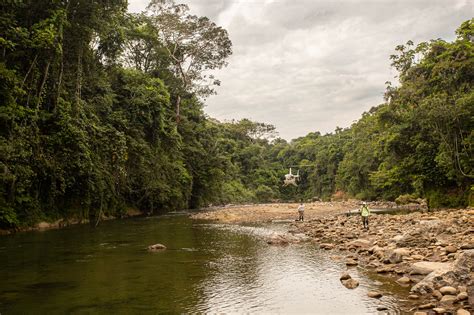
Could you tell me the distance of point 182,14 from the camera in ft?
138

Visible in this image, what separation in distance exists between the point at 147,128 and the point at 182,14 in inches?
636

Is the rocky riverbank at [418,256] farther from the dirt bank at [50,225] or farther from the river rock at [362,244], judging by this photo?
the dirt bank at [50,225]

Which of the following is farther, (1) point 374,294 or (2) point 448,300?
(1) point 374,294

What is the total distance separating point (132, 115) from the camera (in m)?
30.0

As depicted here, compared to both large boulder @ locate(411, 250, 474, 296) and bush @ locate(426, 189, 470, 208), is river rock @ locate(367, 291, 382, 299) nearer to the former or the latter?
large boulder @ locate(411, 250, 474, 296)

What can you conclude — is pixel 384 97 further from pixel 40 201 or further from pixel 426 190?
pixel 40 201

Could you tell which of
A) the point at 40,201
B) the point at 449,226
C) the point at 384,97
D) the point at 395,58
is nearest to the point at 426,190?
the point at 384,97

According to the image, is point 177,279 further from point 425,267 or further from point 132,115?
point 132,115

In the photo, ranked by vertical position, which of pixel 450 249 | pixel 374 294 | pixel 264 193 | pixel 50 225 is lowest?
pixel 374 294

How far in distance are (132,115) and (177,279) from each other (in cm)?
2187

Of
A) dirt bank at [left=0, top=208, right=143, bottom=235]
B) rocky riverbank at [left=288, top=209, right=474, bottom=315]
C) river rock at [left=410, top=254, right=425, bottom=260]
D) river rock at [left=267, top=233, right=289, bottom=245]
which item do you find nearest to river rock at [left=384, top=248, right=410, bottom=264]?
rocky riverbank at [left=288, top=209, right=474, bottom=315]

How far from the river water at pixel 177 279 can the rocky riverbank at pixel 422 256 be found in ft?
1.97

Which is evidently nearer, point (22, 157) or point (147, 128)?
point (22, 157)

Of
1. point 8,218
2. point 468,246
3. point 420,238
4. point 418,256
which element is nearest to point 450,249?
point 468,246
